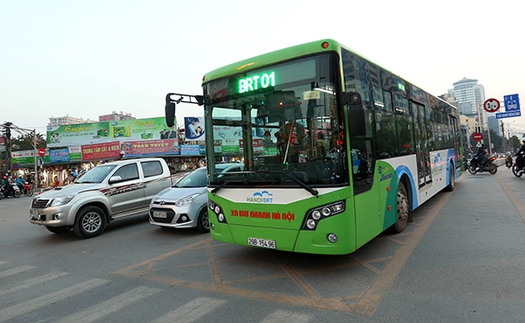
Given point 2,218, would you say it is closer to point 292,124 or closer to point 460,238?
point 292,124

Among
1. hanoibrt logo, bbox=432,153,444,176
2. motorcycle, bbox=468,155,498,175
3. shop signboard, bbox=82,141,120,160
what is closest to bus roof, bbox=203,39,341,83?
hanoibrt logo, bbox=432,153,444,176

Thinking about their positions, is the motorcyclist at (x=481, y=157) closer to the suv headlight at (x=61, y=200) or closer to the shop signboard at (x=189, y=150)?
the suv headlight at (x=61, y=200)

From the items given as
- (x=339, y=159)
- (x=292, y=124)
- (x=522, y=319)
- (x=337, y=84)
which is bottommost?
(x=522, y=319)

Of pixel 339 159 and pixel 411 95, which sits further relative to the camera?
pixel 411 95

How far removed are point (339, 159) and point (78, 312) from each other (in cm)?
356

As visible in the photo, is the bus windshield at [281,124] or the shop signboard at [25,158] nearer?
the bus windshield at [281,124]

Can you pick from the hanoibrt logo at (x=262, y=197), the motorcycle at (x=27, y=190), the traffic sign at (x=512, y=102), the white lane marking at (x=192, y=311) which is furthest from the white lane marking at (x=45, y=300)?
the traffic sign at (x=512, y=102)

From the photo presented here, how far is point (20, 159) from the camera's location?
35219mm

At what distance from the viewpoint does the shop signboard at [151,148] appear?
3228 centimetres

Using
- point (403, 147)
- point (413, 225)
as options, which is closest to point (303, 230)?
point (403, 147)

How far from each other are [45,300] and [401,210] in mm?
5768

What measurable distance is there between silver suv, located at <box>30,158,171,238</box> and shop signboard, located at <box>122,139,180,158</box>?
2348 cm

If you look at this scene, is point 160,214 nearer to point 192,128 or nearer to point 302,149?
point 302,149

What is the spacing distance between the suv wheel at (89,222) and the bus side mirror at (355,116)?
6.85m
